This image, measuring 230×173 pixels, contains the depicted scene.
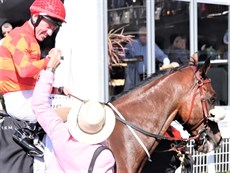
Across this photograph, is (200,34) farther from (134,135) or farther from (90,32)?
(134,135)

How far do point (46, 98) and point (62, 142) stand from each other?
1.14 feet

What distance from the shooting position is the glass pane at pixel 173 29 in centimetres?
766

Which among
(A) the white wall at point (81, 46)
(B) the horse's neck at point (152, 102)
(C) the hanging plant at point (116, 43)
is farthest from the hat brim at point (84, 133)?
(C) the hanging plant at point (116, 43)

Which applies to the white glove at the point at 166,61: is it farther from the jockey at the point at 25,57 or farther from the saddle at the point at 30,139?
the saddle at the point at 30,139

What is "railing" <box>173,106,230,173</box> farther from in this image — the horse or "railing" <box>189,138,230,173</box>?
the horse

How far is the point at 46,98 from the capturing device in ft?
10.9

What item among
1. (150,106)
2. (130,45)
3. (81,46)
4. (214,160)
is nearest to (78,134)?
(150,106)

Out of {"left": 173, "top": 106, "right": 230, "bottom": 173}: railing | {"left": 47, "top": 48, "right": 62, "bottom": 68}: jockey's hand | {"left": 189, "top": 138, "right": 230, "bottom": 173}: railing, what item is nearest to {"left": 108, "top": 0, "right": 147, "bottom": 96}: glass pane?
{"left": 189, "top": 138, "right": 230, "bottom": 173}: railing

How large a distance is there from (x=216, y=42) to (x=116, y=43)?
2263mm

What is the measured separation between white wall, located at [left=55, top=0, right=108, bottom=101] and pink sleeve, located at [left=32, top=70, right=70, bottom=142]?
3.34 meters

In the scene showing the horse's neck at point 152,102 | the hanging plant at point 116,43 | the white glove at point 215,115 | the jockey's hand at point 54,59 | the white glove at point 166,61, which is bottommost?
the white glove at point 215,115

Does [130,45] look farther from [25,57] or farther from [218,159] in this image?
[25,57]

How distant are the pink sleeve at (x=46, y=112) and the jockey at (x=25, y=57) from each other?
261 millimetres

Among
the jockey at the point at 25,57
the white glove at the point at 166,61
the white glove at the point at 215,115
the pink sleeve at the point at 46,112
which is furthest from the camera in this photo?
the white glove at the point at 166,61
